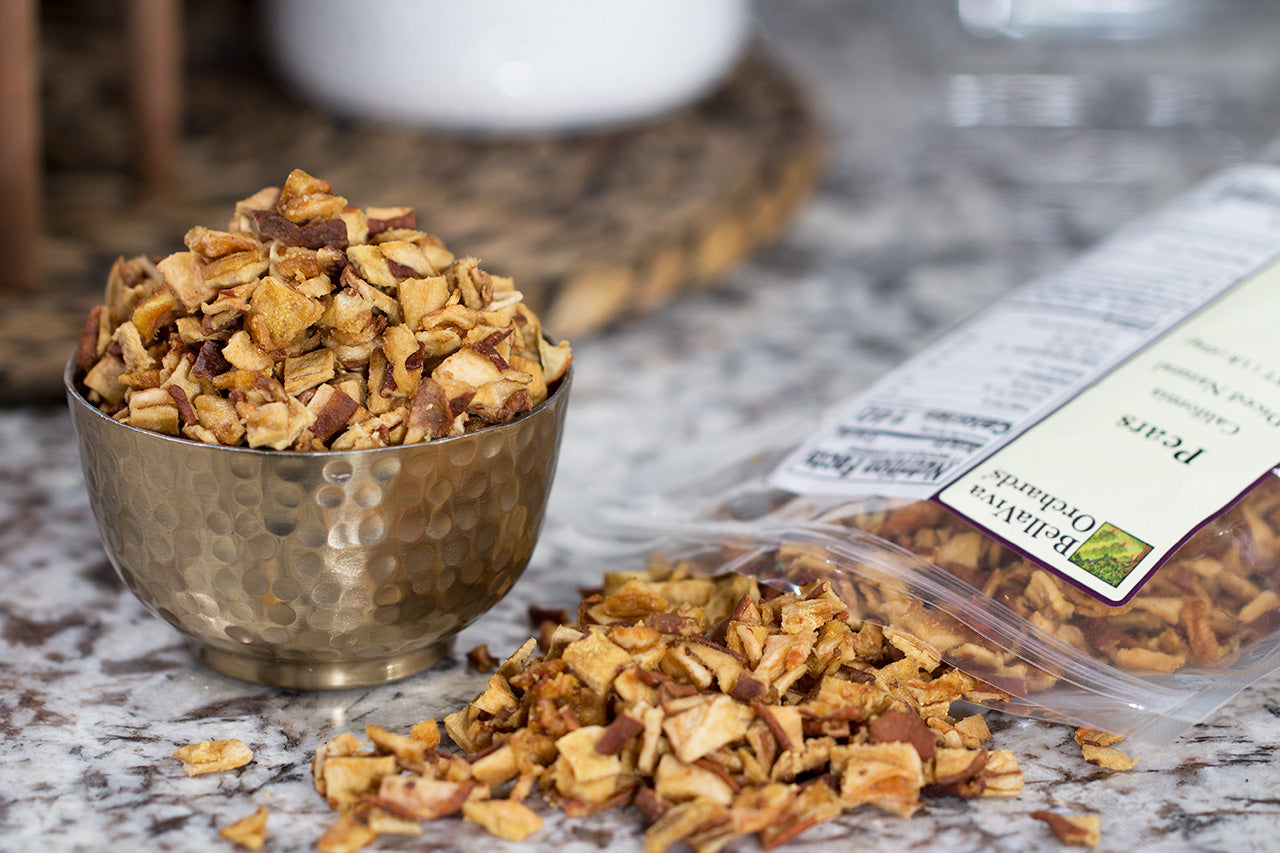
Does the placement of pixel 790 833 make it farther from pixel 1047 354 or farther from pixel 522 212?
pixel 522 212

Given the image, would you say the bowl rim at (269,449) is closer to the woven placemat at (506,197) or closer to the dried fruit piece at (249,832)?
the dried fruit piece at (249,832)

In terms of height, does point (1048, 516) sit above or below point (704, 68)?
below

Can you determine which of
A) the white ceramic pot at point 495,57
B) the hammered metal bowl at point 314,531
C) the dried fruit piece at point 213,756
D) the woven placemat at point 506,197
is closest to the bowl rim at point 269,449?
the hammered metal bowl at point 314,531

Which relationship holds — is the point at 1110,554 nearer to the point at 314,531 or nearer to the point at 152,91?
the point at 314,531

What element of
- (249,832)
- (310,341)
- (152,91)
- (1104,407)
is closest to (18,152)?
(152,91)

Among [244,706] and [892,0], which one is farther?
[892,0]

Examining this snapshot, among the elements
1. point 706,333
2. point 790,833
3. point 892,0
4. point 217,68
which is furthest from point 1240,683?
point 892,0

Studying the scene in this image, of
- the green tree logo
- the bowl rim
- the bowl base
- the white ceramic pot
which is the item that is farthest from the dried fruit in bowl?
the white ceramic pot
